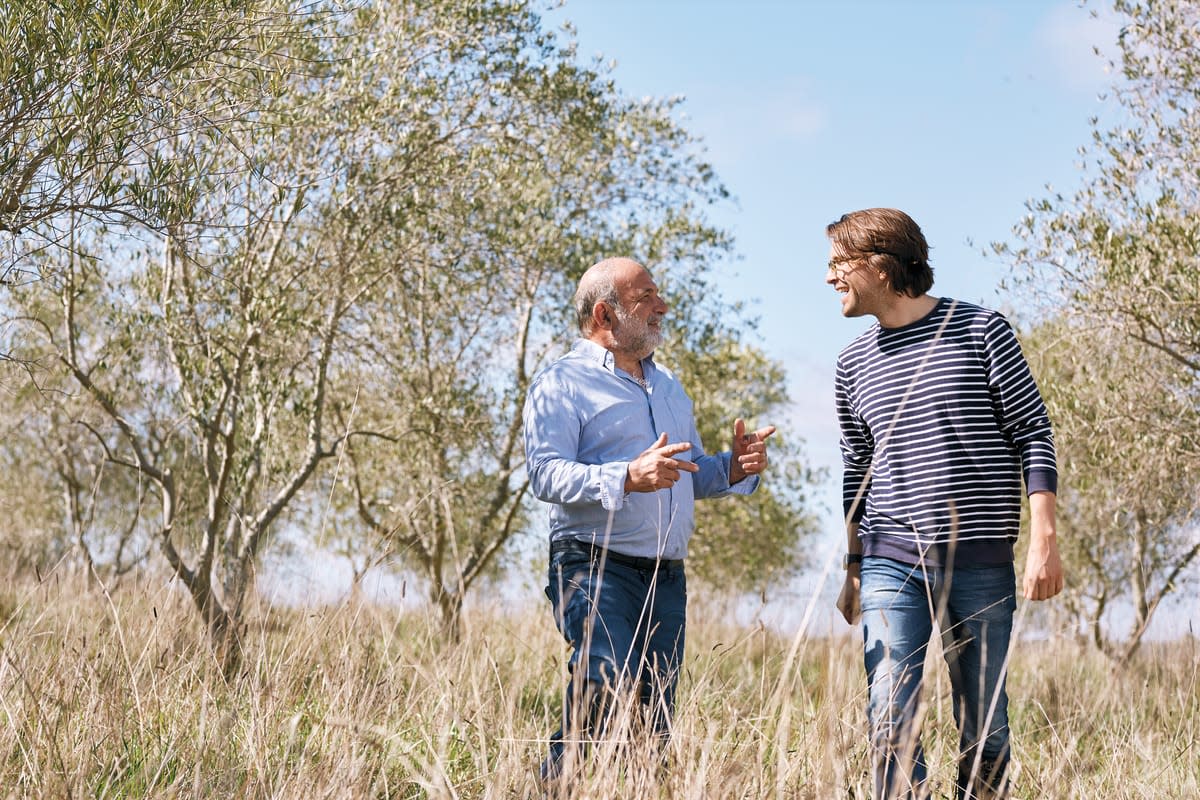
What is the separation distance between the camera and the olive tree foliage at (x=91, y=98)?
16.1 feet

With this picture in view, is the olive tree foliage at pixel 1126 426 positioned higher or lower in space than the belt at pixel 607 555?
higher

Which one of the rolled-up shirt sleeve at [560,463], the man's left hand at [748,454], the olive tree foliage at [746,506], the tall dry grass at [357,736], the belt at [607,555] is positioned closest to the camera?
the tall dry grass at [357,736]

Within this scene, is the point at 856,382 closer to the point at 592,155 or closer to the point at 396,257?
the point at 396,257

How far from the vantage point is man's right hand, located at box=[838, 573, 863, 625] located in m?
4.38

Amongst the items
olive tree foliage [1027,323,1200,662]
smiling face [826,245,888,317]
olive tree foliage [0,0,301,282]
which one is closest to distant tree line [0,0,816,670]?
olive tree foliage [0,0,301,282]

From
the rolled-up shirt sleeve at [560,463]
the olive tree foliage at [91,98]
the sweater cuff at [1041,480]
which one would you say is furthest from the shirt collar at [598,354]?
the olive tree foliage at [91,98]

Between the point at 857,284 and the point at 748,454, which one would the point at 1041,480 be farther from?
the point at 748,454

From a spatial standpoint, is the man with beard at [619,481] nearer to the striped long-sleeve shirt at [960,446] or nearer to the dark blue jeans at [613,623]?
the dark blue jeans at [613,623]

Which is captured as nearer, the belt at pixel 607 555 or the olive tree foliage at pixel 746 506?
the belt at pixel 607 555

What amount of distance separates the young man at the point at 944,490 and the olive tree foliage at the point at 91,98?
3226 millimetres

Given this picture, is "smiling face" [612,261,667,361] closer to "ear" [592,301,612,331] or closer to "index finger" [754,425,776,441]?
"ear" [592,301,612,331]

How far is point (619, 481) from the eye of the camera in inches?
Result: 156

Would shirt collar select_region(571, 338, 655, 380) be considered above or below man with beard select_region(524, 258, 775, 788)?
above

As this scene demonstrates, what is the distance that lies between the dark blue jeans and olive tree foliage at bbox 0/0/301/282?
278 centimetres
